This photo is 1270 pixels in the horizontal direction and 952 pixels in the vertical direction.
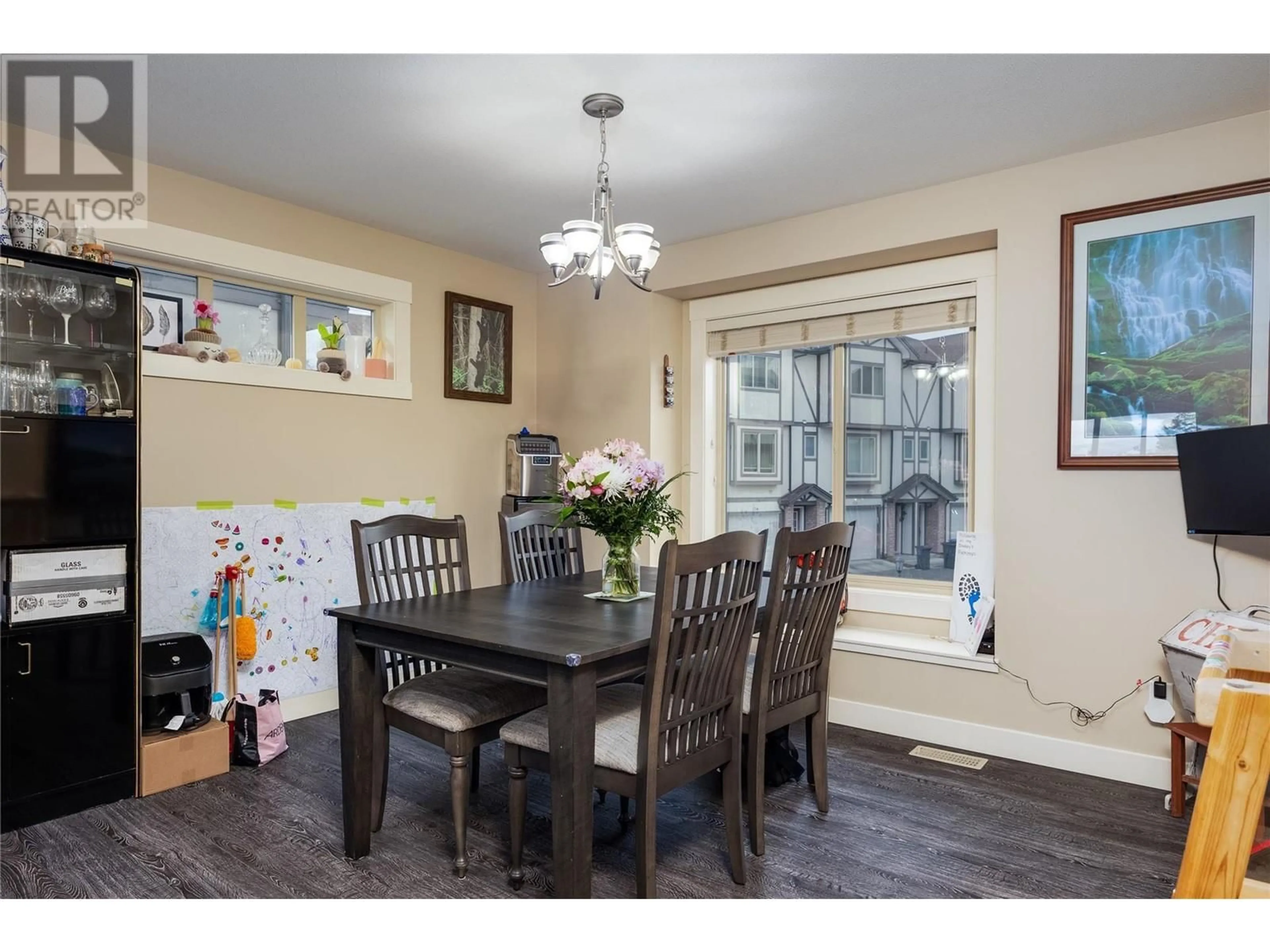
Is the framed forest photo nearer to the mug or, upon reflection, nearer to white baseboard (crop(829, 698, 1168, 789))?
the mug

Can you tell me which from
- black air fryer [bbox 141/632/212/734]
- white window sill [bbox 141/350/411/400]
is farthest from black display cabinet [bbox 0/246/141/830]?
white window sill [bbox 141/350/411/400]

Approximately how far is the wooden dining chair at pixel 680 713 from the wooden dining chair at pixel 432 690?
158 mm

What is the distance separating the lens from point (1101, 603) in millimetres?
3068

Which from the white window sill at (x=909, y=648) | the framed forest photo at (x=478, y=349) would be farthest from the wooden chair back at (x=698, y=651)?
the framed forest photo at (x=478, y=349)

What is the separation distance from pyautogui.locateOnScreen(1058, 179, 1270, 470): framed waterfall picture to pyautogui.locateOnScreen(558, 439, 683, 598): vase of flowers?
176 cm

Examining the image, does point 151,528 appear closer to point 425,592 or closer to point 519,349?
point 425,592

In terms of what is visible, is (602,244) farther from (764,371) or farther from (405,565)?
(764,371)

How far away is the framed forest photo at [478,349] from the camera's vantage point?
4387mm

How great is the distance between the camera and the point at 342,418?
3891 millimetres

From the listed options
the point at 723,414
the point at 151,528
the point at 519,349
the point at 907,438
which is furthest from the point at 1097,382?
the point at 151,528

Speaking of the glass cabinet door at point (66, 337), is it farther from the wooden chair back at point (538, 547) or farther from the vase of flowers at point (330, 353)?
the wooden chair back at point (538, 547)

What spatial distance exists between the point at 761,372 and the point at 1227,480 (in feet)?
7.68

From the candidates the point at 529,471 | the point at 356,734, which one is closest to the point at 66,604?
the point at 356,734

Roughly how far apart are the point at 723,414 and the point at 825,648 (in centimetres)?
213
